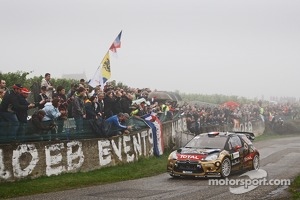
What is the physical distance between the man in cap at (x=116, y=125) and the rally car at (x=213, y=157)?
3105mm

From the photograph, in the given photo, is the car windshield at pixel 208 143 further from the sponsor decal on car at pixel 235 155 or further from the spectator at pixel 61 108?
the spectator at pixel 61 108

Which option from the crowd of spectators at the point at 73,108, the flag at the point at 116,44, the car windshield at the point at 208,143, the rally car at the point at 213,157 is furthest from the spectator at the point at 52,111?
the flag at the point at 116,44

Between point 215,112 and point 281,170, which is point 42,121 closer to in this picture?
point 281,170

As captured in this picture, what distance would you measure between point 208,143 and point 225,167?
1.43 meters

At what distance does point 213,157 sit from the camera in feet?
53.9

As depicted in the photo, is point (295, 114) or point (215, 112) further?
point (295, 114)

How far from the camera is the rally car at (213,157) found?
16250mm

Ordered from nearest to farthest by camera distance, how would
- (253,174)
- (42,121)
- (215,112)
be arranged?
(42,121), (253,174), (215,112)

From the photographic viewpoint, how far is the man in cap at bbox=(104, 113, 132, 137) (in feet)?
62.3

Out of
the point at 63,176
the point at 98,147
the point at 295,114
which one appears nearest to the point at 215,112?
the point at 295,114

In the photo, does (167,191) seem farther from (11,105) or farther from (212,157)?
(11,105)

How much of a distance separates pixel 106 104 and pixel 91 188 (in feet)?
18.4

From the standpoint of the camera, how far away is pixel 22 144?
15.2 meters

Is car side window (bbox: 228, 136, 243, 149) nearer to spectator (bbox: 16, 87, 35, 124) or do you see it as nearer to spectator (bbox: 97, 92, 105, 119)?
spectator (bbox: 97, 92, 105, 119)
